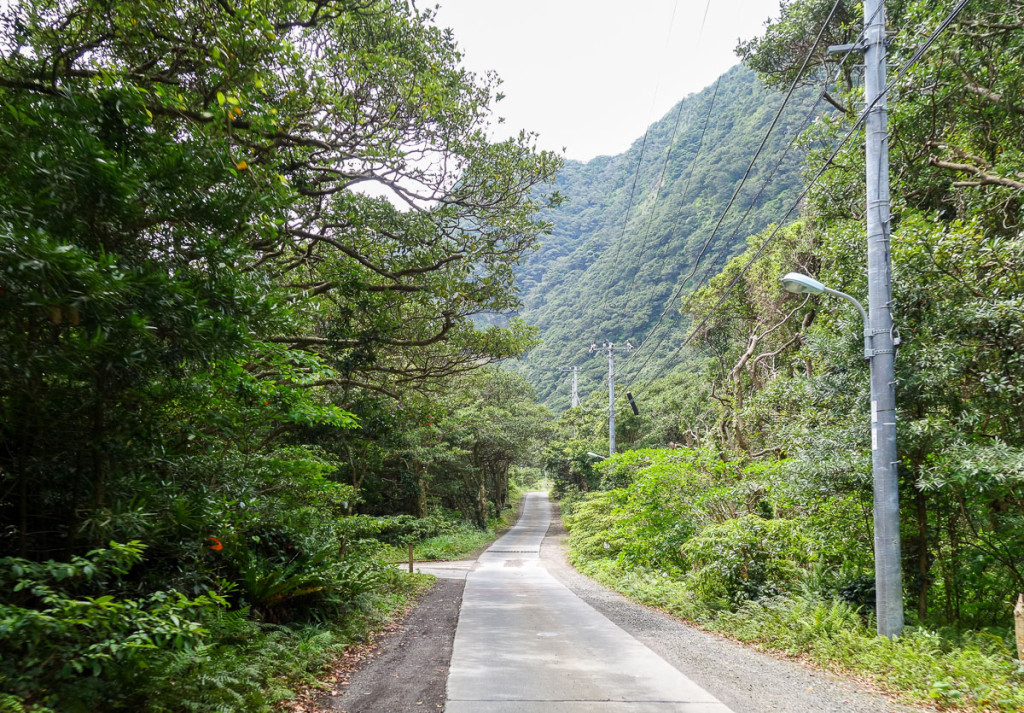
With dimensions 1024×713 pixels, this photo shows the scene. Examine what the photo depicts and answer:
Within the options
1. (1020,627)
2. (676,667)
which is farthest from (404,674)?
(1020,627)

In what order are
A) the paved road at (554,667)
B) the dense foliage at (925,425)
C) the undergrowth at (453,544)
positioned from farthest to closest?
the undergrowth at (453,544), the dense foliage at (925,425), the paved road at (554,667)

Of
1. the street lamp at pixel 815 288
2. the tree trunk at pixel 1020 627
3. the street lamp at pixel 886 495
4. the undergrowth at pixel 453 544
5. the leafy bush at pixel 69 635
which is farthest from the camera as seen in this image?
the undergrowth at pixel 453 544

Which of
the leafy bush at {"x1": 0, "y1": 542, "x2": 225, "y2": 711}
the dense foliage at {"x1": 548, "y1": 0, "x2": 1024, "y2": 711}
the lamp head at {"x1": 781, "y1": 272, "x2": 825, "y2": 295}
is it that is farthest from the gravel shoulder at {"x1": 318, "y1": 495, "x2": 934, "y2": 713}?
the lamp head at {"x1": 781, "y1": 272, "x2": 825, "y2": 295}

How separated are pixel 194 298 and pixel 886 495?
759 cm

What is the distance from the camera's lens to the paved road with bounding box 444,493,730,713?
5039 mm

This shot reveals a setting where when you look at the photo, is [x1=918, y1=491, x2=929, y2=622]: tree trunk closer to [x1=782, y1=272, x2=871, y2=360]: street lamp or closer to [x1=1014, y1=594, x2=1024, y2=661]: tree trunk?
[x1=1014, y1=594, x2=1024, y2=661]: tree trunk

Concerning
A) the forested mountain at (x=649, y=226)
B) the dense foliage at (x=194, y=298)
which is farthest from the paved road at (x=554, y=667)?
the forested mountain at (x=649, y=226)

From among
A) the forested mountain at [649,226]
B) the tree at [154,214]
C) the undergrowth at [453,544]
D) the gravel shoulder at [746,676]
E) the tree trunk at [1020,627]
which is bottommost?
the undergrowth at [453,544]

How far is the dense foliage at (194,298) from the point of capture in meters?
3.29

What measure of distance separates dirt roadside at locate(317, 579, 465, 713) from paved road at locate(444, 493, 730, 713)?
0.19 meters

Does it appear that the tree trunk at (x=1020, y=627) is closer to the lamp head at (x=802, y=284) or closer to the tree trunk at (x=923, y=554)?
the tree trunk at (x=923, y=554)

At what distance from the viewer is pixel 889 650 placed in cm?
622

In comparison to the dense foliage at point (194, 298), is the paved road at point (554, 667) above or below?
below

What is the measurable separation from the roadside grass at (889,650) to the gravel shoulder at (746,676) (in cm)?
32
